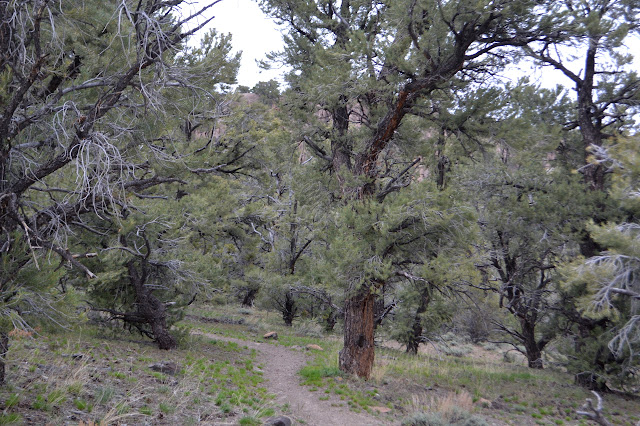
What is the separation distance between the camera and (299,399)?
8.10m

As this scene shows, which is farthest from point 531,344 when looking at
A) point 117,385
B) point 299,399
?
point 117,385

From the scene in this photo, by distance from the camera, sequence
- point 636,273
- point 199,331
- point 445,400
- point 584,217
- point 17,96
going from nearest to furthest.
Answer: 1. point 17,96
2. point 445,400
3. point 636,273
4. point 584,217
5. point 199,331

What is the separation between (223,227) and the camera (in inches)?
628

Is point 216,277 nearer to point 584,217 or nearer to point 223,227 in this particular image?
point 223,227

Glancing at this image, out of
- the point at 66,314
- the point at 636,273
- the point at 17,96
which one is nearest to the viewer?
the point at 17,96

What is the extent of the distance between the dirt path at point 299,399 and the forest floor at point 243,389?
2 cm

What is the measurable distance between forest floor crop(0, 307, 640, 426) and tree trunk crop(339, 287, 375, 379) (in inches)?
11.3

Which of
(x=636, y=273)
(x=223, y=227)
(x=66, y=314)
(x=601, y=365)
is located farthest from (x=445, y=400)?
(x=223, y=227)

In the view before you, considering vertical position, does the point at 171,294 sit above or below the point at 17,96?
below

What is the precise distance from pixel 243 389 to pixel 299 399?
1087 millimetres

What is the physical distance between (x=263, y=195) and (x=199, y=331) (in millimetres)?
6860

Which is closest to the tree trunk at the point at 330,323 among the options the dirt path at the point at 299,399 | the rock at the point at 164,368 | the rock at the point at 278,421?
the dirt path at the point at 299,399

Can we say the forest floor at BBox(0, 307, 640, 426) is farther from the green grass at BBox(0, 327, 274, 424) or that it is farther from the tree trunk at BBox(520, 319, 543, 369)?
the tree trunk at BBox(520, 319, 543, 369)

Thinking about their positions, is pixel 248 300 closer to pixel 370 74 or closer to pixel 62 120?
pixel 370 74
